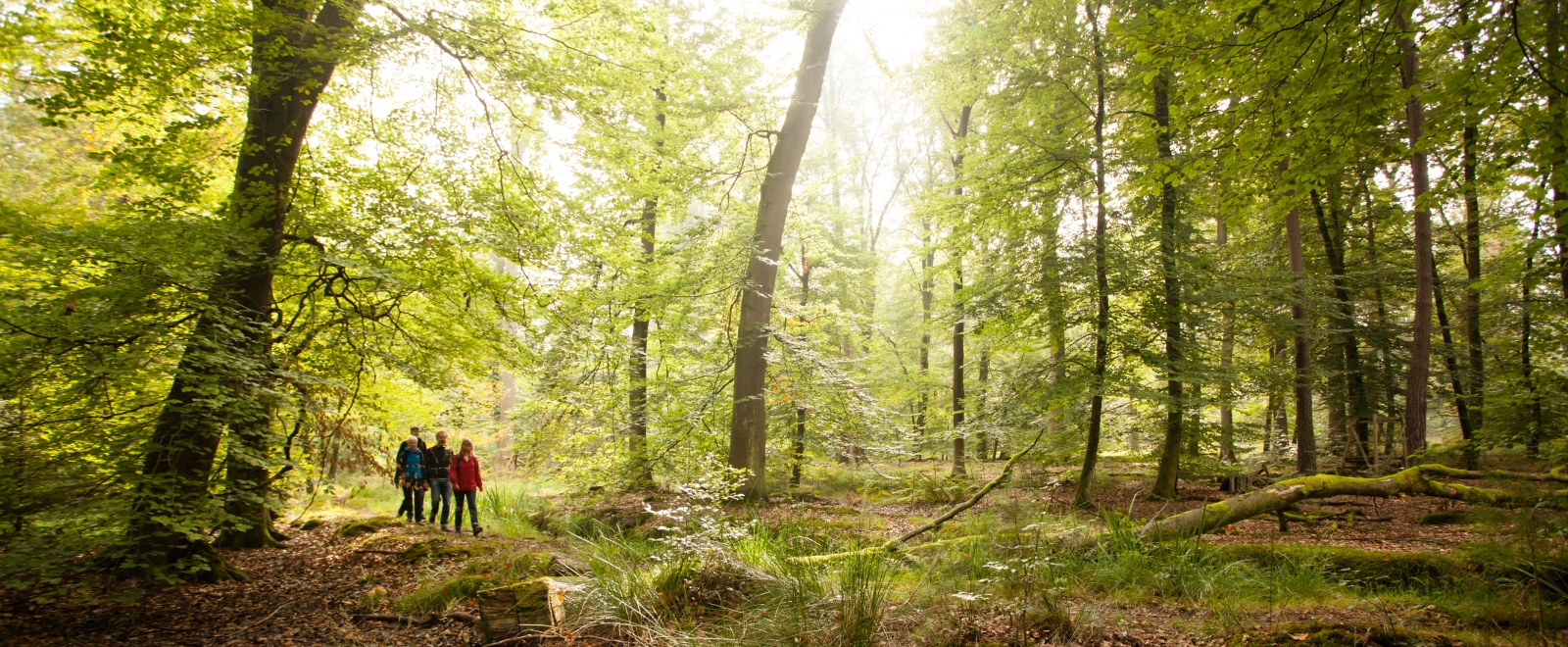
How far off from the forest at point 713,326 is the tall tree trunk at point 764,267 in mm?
67

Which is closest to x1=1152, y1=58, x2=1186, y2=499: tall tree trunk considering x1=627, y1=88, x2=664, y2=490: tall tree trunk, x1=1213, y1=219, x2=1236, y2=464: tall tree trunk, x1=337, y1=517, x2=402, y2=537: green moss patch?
x1=1213, y1=219, x2=1236, y2=464: tall tree trunk

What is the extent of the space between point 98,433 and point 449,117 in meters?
4.54

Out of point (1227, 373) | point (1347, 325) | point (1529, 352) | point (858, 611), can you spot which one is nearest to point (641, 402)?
point (858, 611)

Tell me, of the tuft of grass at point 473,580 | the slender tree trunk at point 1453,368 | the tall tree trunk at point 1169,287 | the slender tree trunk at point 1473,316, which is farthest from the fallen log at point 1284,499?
the slender tree trunk at point 1473,316

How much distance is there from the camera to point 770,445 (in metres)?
11.1

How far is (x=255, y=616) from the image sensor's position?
498cm

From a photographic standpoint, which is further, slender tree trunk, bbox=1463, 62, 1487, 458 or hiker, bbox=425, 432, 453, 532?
slender tree trunk, bbox=1463, 62, 1487, 458

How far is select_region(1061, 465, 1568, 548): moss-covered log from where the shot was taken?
536cm

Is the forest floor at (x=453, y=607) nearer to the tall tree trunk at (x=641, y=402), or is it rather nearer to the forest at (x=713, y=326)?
the forest at (x=713, y=326)

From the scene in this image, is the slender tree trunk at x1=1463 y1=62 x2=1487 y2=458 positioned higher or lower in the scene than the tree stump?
higher

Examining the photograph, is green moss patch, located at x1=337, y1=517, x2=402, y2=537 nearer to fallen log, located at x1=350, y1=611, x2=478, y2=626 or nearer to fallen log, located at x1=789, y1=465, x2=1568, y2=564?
fallen log, located at x1=350, y1=611, x2=478, y2=626

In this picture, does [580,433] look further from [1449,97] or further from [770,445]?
[1449,97]

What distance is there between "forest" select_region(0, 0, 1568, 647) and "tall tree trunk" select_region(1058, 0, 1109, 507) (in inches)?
3.3

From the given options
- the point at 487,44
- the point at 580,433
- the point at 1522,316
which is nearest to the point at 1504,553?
the point at 487,44
